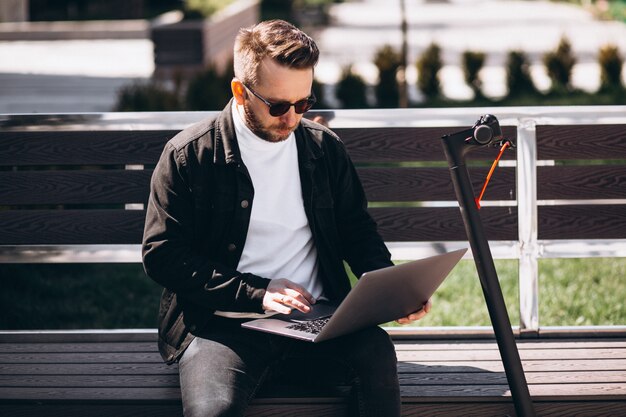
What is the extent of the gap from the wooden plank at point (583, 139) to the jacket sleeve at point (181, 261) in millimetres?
1498

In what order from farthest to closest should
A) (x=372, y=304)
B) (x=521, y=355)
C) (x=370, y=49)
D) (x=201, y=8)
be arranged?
(x=370, y=49) → (x=201, y=8) → (x=521, y=355) → (x=372, y=304)

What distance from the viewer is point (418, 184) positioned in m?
4.40

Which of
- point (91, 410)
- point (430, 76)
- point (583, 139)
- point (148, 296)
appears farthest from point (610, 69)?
point (91, 410)

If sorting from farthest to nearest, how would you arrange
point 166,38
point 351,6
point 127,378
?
point 351,6 < point 166,38 < point 127,378

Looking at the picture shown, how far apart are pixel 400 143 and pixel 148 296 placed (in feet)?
7.33

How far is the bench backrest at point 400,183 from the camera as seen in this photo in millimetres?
4352

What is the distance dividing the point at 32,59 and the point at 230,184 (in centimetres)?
1618

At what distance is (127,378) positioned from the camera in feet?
12.5

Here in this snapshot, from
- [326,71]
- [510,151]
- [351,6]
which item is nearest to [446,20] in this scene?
[351,6]

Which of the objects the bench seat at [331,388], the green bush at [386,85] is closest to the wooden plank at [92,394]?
the bench seat at [331,388]

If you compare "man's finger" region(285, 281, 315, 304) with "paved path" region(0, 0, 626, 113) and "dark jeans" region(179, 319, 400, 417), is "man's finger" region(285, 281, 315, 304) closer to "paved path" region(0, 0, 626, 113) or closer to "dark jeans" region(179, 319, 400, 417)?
"dark jeans" region(179, 319, 400, 417)

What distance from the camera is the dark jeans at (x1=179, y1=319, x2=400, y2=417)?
323cm

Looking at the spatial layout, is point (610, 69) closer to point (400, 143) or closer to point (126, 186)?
point (400, 143)

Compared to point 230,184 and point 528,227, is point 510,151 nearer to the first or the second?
point 528,227
